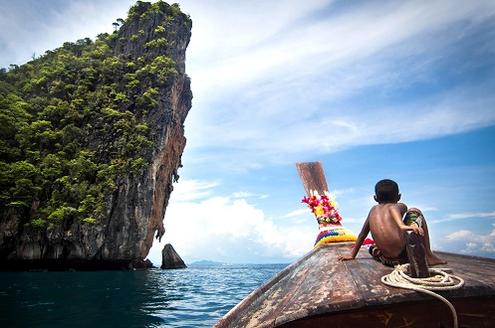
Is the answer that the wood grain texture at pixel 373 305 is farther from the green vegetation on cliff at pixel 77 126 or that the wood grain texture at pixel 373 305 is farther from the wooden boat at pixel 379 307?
the green vegetation on cliff at pixel 77 126

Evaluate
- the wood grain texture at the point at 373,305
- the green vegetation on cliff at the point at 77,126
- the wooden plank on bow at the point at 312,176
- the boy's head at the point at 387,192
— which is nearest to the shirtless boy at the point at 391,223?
the boy's head at the point at 387,192

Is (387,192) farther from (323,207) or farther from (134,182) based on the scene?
(134,182)

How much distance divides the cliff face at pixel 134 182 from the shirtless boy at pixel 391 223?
24541 millimetres

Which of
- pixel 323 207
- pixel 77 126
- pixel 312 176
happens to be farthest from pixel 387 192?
pixel 77 126

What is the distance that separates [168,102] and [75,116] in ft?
28.1

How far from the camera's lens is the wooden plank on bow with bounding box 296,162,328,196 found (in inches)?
256

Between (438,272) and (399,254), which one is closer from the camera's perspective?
(438,272)

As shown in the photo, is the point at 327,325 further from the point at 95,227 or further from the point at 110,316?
the point at 95,227

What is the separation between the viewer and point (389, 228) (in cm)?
216

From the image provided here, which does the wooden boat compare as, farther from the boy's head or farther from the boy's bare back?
the boy's head

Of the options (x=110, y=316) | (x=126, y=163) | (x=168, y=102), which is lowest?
(x=110, y=316)

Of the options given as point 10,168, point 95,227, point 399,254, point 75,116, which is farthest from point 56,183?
point 399,254

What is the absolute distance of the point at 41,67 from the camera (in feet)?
110

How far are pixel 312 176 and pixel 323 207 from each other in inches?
45.5
